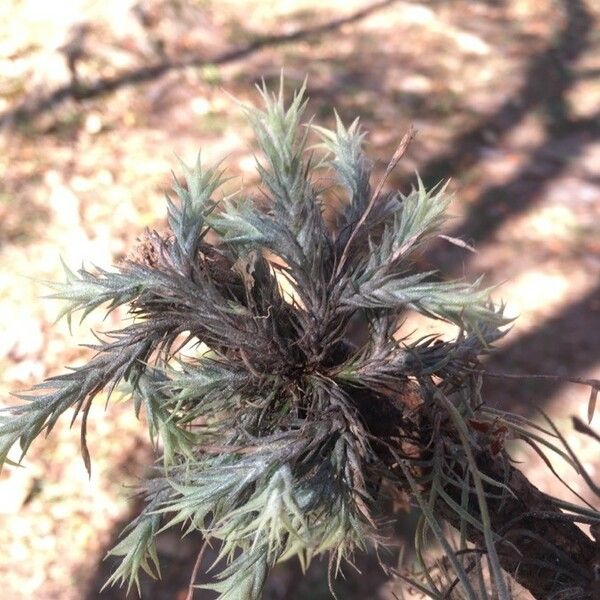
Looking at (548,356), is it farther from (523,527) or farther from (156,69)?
(156,69)

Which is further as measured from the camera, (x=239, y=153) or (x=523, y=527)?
(x=239, y=153)

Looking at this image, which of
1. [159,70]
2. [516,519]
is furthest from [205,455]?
[159,70]

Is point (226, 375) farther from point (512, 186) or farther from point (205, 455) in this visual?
point (512, 186)

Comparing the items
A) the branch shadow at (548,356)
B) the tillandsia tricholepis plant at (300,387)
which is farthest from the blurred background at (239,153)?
the tillandsia tricholepis plant at (300,387)

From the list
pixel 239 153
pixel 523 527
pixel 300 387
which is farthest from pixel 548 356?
pixel 300 387

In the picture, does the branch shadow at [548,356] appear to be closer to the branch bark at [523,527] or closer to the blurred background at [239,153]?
the blurred background at [239,153]
